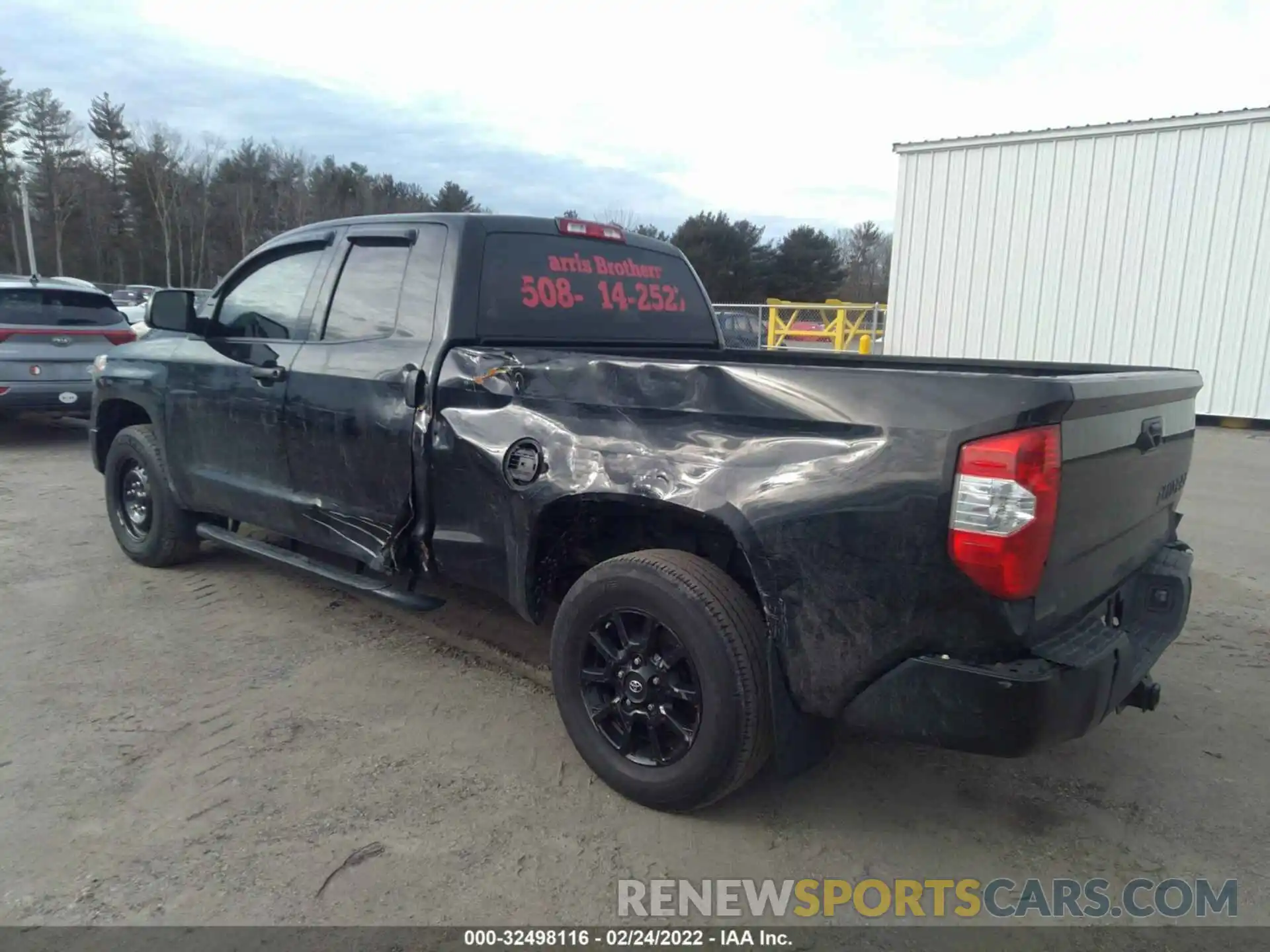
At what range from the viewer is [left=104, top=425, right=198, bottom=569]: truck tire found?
5.06 metres

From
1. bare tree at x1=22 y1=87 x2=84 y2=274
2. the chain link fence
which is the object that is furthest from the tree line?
the chain link fence

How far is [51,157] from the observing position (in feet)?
168

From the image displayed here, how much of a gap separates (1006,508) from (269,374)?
3326 mm

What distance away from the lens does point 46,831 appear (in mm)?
2721

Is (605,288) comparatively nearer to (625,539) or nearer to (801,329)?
(625,539)

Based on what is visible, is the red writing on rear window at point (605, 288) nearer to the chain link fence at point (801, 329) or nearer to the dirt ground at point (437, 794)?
the dirt ground at point (437, 794)

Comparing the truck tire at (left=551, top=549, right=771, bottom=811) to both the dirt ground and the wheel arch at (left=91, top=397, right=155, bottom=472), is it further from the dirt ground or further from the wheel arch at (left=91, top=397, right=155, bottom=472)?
the wheel arch at (left=91, top=397, right=155, bottom=472)

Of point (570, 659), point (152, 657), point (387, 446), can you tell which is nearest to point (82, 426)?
point (152, 657)

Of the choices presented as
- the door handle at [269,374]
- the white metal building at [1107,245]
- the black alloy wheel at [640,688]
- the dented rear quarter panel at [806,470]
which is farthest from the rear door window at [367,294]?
the white metal building at [1107,245]

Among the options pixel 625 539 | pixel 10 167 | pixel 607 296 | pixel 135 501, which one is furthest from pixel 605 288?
pixel 10 167

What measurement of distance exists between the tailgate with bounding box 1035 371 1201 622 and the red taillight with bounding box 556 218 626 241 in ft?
7.79

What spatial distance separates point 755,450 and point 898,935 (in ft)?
4.51

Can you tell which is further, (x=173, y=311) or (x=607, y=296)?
(x=173, y=311)

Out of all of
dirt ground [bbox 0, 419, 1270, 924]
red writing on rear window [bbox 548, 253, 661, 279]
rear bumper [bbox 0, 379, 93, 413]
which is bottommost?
dirt ground [bbox 0, 419, 1270, 924]
